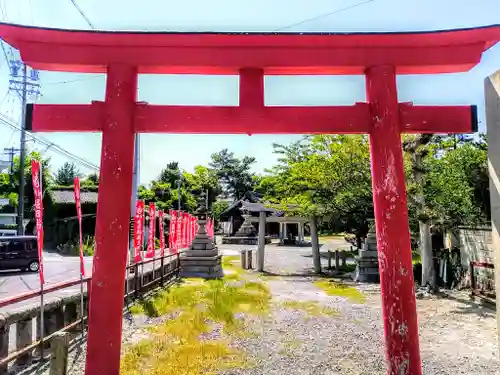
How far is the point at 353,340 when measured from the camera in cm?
781

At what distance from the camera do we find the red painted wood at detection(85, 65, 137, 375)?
15.2 feet

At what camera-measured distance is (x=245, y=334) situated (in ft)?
26.4

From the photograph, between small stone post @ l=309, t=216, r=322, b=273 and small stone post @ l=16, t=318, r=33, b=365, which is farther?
small stone post @ l=309, t=216, r=322, b=273

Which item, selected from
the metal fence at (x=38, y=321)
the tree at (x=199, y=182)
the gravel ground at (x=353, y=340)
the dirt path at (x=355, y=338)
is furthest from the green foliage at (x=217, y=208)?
the metal fence at (x=38, y=321)

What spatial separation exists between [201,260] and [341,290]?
21.2ft

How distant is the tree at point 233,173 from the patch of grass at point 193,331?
2192 inches

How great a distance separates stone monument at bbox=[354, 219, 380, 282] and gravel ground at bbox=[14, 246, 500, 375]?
179 inches

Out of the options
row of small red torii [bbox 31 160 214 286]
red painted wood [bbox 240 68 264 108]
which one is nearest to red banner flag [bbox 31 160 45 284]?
row of small red torii [bbox 31 160 214 286]

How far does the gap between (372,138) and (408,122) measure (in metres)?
0.51

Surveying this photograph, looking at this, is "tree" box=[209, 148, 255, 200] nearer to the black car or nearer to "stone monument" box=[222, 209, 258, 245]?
"stone monument" box=[222, 209, 258, 245]

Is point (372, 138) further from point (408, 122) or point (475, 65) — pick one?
point (475, 65)

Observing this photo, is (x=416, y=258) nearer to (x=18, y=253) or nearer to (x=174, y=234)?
(x=174, y=234)

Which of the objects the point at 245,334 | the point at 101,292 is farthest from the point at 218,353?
the point at 101,292

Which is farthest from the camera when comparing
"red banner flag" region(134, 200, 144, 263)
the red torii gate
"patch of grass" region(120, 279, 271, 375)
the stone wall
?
"red banner flag" region(134, 200, 144, 263)
